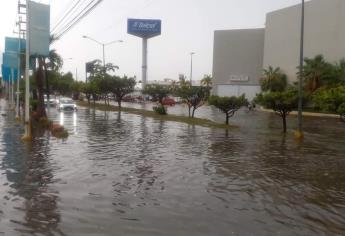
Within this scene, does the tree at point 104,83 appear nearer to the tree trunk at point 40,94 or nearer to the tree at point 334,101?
the tree trunk at point 40,94

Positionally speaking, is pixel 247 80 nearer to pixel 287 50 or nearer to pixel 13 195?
pixel 287 50

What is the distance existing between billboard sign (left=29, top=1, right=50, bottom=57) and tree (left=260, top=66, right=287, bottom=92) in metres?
43.2

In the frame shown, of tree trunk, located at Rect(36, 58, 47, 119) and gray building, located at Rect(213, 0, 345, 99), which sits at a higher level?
gray building, located at Rect(213, 0, 345, 99)

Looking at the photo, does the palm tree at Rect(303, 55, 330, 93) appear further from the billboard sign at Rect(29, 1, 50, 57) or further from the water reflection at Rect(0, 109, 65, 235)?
the water reflection at Rect(0, 109, 65, 235)

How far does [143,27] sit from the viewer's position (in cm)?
10019

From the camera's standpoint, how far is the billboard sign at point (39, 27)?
2197 cm

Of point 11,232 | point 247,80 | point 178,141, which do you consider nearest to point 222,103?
point 178,141

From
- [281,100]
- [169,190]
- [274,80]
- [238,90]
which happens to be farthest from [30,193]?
[238,90]

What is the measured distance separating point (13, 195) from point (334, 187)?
290 inches

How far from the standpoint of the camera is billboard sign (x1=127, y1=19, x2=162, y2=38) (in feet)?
328

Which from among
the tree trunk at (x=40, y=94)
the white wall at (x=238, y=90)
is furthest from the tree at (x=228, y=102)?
the white wall at (x=238, y=90)

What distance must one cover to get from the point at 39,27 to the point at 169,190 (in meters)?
14.3

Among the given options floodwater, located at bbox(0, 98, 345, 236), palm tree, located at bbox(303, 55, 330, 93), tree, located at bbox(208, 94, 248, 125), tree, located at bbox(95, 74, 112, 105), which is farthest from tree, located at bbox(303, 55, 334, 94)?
floodwater, located at bbox(0, 98, 345, 236)

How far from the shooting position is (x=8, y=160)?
49.0 feet
